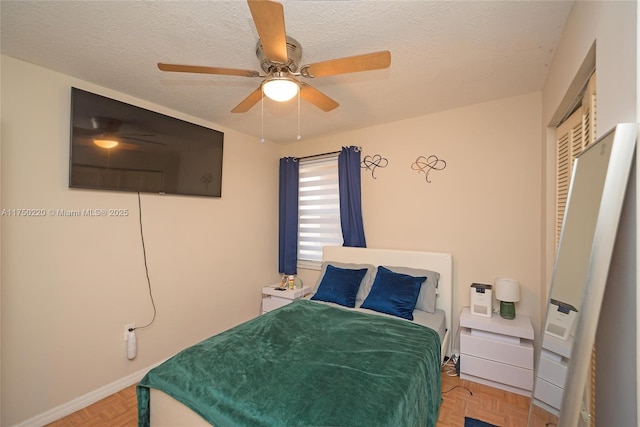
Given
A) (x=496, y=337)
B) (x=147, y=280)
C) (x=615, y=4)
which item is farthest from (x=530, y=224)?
(x=147, y=280)

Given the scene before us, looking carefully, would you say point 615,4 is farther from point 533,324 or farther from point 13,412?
point 13,412

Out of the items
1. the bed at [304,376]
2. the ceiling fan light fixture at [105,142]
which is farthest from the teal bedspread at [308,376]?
the ceiling fan light fixture at [105,142]

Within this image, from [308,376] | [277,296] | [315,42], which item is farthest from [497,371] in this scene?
[315,42]

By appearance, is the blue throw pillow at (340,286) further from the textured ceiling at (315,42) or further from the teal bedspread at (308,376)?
the textured ceiling at (315,42)

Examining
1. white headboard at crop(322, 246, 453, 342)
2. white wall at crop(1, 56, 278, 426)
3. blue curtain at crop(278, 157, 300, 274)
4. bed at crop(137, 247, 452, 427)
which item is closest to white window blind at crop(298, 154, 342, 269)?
blue curtain at crop(278, 157, 300, 274)

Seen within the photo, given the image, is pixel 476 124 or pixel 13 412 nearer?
pixel 13 412

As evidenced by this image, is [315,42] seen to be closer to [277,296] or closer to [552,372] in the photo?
[552,372]

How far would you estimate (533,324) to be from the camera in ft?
7.75

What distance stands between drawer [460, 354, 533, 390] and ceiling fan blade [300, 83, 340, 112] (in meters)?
2.37

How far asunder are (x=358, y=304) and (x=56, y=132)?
289 cm

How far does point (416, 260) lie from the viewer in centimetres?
281

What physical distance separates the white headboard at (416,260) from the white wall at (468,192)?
0.14 metres

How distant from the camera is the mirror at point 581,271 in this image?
857 mm

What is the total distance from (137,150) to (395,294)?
2657 millimetres
